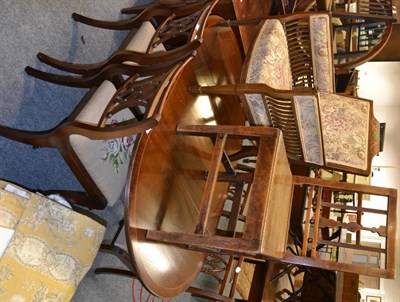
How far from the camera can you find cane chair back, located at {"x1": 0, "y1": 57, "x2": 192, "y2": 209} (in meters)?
1.25

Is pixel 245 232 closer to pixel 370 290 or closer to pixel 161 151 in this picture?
pixel 161 151

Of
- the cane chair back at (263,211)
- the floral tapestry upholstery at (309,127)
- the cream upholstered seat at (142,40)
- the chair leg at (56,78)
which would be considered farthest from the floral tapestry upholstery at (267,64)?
the chair leg at (56,78)

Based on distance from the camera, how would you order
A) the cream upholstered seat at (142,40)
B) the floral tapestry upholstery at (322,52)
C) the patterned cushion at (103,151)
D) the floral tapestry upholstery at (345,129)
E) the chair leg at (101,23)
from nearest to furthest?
the patterned cushion at (103,151)
the cream upholstered seat at (142,40)
the chair leg at (101,23)
the floral tapestry upholstery at (322,52)
the floral tapestry upholstery at (345,129)

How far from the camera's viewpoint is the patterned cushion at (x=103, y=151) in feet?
4.72

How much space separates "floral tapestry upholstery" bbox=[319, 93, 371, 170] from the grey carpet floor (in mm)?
1442

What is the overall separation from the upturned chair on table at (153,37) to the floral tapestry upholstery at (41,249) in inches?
25.2

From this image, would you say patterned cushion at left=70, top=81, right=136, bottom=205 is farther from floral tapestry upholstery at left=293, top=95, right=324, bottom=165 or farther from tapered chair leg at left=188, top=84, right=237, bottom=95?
floral tapestry upholstery at left=293, top=95, right=324, bottom=165

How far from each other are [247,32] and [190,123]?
1052 mm

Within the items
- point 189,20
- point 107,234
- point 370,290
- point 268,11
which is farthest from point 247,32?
point 370,290

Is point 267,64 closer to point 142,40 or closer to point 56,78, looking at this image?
point 142,40

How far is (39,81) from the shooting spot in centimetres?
183

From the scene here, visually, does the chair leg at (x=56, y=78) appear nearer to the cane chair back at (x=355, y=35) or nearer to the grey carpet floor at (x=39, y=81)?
the grey carpet floor at (x=39, y=81)

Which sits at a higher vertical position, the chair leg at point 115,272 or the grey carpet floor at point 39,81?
the grey carpet floor at point 39,81

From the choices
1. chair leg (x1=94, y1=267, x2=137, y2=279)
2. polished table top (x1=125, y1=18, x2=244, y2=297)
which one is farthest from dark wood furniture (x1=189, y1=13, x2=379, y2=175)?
chair leg (x1=94, y1=267, x2=137, y2=279)
